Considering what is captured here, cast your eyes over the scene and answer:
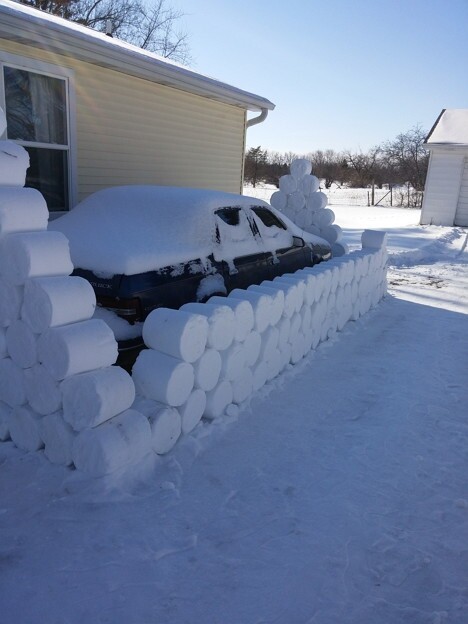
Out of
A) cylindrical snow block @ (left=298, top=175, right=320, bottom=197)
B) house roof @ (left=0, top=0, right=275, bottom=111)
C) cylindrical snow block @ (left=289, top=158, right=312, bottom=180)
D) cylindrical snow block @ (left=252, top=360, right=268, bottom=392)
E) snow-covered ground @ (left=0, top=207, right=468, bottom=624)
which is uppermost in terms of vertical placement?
house roof @ (left=0, top=0, right=275, bottom=111)

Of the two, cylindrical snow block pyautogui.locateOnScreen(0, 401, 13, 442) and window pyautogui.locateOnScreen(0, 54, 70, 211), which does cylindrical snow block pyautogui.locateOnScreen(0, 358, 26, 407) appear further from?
window pyautogui.locateOnScreen(0, 54, 70, 211)

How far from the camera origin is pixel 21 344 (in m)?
2.82

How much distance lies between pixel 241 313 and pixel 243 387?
2.08 feet

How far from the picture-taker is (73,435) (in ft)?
9.11

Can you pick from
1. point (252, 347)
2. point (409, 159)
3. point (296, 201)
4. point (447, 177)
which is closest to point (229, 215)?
point (252, 347)

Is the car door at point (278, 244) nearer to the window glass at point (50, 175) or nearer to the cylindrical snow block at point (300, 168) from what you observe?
the cylindrical snow block at point (300, 168)

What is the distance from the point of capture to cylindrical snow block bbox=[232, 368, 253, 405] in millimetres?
3787

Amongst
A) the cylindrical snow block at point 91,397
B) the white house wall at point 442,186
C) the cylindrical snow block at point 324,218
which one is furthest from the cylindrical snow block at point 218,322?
the white house wall at point 442,186

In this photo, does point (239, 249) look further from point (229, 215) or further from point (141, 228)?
point (141, 228)

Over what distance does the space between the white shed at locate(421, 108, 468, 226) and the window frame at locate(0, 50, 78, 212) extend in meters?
14.9

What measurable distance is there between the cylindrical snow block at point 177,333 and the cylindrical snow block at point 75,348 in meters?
0.40

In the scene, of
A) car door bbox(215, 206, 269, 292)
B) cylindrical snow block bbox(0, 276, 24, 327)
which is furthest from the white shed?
cylindrical snow block bbox(0, 276, 24, 327)

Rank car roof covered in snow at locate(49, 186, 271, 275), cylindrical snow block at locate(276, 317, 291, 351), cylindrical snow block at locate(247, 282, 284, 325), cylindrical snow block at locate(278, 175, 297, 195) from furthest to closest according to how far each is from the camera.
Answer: cylindrical snow block at locate(278, 175, 297, 195)
cylindrical snow block at locate(276, 317, 291, 351)
cylindrical snow block at locate(247, 282, 284, 325)
car roof covered in snow at locate(49, 186, 271, 275)

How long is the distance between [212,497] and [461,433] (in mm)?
2084
